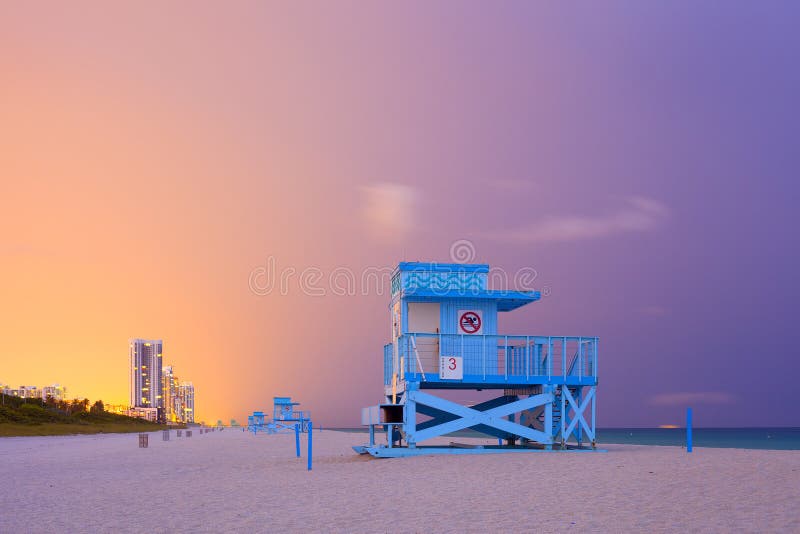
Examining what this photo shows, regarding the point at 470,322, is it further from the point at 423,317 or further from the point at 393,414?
the point at 393,414

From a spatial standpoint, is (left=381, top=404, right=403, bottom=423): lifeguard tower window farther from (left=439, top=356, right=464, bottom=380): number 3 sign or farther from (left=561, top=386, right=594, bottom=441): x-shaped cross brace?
(left=561, top=386, right=594, bottom=441): x-shaped cross brace

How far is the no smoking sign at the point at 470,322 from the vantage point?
27.0m

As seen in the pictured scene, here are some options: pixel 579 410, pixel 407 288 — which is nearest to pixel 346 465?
pixel 407 288

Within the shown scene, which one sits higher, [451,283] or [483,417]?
[451,283]

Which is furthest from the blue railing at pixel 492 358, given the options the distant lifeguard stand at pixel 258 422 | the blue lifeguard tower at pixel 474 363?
the distant lifeguard stand at pixel 258 422

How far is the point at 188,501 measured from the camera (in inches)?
619

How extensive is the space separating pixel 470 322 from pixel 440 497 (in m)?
12.6

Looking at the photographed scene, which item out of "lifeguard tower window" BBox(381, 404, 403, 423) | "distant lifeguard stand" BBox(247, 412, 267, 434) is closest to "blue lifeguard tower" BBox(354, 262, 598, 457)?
"lifeguard tower window" BBox(381, 404, 403, 423)

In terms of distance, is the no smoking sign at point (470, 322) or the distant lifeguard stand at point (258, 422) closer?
the no smoking sign at point (470, 322)

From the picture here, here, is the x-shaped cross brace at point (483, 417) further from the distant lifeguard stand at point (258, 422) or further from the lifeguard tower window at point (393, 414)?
the distant lifeguard stand at point (258, 422)

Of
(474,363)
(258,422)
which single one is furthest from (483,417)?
(258,422)

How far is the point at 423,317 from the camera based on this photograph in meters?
27.0

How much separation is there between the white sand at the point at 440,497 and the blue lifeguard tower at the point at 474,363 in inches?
117

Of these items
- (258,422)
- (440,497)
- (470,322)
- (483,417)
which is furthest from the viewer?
(258,422)
